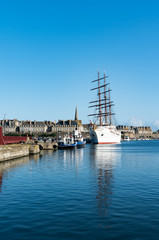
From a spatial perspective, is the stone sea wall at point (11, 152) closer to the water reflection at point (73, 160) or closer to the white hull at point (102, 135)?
the water reflection at point (73, 160)

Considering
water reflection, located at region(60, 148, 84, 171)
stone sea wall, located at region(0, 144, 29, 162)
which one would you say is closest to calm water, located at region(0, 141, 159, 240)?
water reflection, located at region(60, 148, 84, 171)

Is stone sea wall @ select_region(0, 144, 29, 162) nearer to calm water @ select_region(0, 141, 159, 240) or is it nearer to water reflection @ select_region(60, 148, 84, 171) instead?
water reflection @ select_region(60, 148, 84, 171)

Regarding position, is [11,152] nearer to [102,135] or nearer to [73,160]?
[73,160]

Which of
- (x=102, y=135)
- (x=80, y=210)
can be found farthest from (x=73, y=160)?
(x=102, y=135)

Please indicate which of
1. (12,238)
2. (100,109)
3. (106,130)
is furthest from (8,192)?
(100,109)

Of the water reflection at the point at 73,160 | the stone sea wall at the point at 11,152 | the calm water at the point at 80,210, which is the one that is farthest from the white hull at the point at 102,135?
the calm water at the point at 80,210

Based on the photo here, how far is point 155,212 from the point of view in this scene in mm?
13859

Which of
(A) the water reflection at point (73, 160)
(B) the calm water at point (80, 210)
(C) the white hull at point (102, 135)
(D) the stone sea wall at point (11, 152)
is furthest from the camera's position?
(C) the white hull at point (102, 135)

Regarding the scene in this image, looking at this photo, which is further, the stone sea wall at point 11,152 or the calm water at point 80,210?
the stone sea wall at point 11,152

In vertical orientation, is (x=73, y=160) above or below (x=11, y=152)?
below

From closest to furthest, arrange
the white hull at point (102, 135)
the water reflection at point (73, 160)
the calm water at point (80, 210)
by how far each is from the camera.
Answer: the calm water at point (80, 210) → the water reflection at point (73, 160) → the white hull at point (102, 135)

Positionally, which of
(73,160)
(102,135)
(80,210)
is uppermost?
(102,135)

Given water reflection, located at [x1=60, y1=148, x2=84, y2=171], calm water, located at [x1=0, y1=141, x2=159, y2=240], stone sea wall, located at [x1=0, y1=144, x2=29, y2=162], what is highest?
stone sea wall, located at [x1=0, y1=144, x2=29, y2=162]

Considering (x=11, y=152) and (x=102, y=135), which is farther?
(x=102, y=135)
